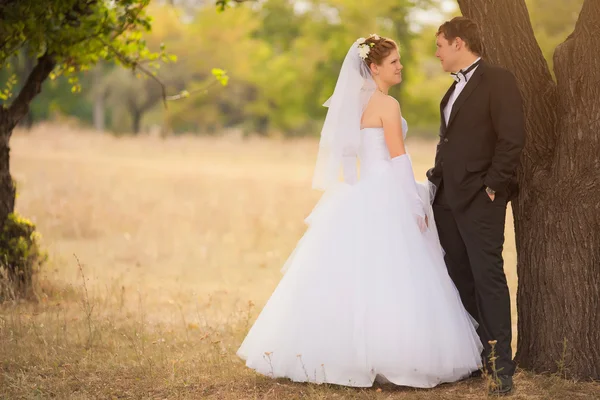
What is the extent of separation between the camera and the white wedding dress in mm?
5234

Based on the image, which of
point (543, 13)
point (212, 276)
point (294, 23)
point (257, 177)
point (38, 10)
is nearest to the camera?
point (38, 10)

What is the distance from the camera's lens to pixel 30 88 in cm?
882

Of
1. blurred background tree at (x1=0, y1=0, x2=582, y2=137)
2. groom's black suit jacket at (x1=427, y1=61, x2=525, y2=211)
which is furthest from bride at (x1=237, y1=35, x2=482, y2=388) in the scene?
blurred background tree at (x1=0, y1=0, x2=582, y2=137)

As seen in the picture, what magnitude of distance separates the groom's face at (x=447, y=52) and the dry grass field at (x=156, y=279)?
7.32 feet

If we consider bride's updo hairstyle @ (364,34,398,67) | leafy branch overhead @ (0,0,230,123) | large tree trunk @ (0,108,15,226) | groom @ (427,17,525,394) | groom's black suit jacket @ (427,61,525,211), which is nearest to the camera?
groom's black suit jacket @ (427,61,525,211)

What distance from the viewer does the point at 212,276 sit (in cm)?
1175

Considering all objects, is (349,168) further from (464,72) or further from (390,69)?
(464,72)

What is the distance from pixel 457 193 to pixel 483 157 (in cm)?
30

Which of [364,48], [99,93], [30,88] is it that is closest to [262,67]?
[99,93]

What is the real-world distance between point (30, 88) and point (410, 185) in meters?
5.18

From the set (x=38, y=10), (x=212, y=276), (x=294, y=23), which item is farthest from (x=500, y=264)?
(x=294, y=23)

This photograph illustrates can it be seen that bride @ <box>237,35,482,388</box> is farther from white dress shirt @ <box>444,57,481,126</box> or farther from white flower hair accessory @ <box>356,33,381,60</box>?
white dress shirt @ <box>444,57,481,126</box>

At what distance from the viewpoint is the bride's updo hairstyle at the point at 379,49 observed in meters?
5.68

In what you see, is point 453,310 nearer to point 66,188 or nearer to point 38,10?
point 38,10
